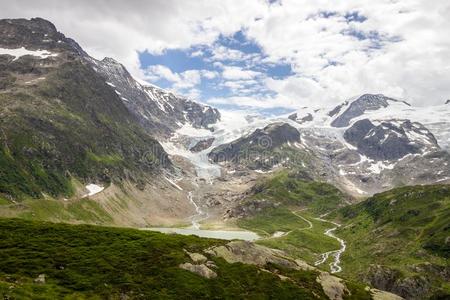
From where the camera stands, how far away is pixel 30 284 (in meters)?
73.4

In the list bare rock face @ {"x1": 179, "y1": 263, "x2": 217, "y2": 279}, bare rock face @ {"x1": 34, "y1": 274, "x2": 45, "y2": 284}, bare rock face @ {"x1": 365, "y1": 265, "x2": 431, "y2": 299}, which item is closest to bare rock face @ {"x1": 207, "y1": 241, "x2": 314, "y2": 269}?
bare rock face @ {"x1": 179, "y1": 263, "x2": 217, "y2": 279}

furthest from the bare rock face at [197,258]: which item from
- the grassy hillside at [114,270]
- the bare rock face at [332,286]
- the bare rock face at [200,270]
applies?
the bare rock face at [332,286]

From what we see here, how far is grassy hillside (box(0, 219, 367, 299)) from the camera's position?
7796cm

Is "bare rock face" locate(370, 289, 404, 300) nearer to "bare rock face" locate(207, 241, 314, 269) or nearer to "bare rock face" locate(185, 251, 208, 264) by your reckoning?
"bare rock face" locate(207, 241, 314, 269)

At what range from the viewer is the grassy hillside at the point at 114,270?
77963 mm

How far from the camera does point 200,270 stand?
92.6m

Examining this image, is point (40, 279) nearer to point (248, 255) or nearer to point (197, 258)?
point (197, 258)

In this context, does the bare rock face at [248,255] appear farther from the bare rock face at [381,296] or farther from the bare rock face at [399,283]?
the bare rock face at [399,283]

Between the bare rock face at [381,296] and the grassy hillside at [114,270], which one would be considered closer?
the grassy hillside at [114,270]

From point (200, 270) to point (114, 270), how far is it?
1688 centimetres

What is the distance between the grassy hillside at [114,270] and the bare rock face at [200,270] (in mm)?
1260

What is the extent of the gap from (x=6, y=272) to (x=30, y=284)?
7.50 metres

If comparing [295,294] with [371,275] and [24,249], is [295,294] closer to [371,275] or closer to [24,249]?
[24,249]

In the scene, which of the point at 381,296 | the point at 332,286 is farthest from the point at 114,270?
the point at 381,296
